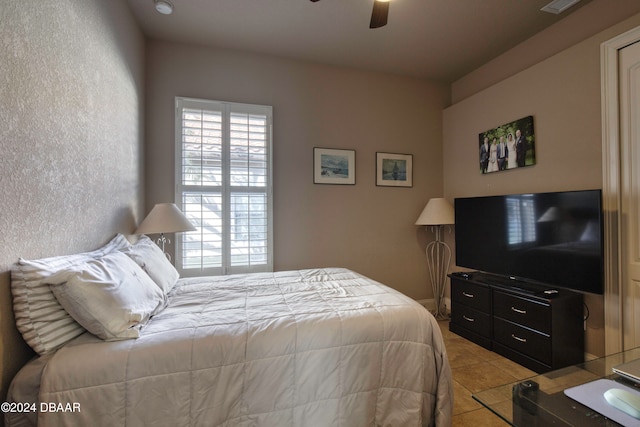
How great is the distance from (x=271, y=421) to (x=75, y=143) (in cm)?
175

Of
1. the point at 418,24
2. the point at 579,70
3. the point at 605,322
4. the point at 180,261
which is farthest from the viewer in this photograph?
the point at 180,261

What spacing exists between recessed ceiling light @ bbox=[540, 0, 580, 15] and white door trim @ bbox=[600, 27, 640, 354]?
1.47ft

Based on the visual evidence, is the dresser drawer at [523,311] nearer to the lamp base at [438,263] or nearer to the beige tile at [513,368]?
the beige tile at [513,368]

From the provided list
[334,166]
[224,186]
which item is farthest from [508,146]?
[224,186]

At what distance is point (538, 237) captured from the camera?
2408 mm

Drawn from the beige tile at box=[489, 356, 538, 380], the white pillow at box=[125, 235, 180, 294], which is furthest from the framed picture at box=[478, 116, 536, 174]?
the white pillow at box=[125, 235, 180, 294]

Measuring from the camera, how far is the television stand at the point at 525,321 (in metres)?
2.16

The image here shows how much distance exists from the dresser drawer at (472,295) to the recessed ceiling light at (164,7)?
3.69 meters

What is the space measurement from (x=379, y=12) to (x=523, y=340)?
269 cm

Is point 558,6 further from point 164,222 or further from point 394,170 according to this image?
point 164,222

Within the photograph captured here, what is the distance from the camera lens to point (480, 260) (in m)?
2.95

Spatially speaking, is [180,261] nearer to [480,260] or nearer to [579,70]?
[480,260]

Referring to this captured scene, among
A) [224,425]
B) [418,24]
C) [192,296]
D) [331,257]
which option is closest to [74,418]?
[224,425]

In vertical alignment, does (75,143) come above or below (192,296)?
above
